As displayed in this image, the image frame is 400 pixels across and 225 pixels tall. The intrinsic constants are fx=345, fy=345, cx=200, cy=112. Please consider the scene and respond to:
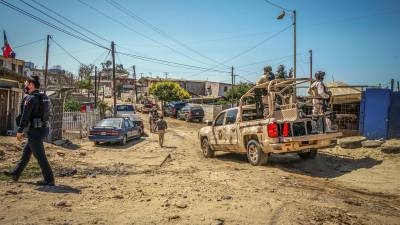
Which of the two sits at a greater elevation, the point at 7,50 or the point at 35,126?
the point at 7,50

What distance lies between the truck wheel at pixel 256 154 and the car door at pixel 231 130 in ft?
2.86

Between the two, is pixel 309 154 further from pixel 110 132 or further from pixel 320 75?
pixel 110 132

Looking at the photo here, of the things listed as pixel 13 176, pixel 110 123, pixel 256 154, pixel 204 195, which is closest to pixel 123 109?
pixel 110 123

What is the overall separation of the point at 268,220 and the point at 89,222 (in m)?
2.44

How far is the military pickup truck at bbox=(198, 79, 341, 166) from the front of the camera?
363 inches

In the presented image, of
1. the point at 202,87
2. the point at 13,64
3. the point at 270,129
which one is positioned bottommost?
the point at 270,129

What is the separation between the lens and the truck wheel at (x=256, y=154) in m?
9.88

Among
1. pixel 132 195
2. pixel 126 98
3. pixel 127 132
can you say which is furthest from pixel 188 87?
pixel 132 195

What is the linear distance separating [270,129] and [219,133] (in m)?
3.15

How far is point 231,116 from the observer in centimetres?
1177

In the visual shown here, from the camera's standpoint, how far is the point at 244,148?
422 inches

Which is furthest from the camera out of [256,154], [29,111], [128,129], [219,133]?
[128,129]

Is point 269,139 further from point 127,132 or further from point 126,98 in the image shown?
point 126,98

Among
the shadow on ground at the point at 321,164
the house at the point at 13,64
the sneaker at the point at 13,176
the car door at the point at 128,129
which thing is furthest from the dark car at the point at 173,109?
the sneaker at the point at 13,176
